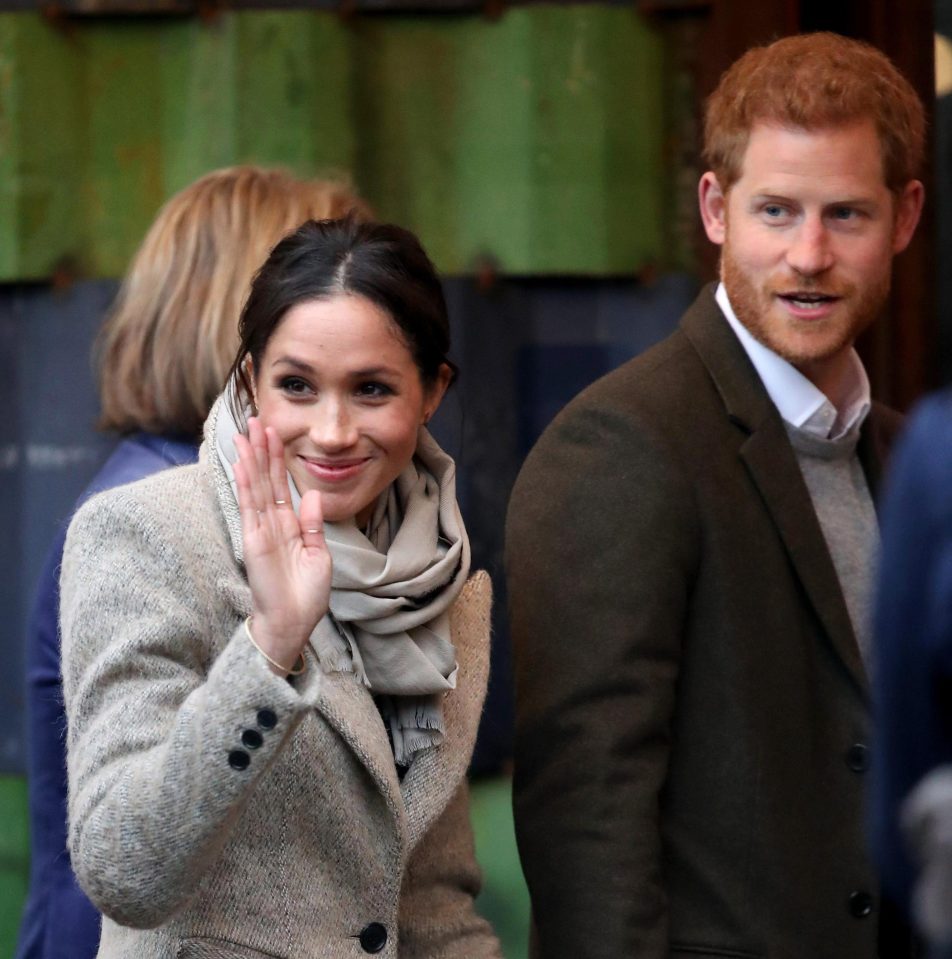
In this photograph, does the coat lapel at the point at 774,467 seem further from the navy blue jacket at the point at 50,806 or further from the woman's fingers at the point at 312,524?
the navy blue jacket at the point at 50,806

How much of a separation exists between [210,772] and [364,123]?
239 cm

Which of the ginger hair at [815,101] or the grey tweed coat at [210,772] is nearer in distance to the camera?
the grey tweed coat at [210,772]

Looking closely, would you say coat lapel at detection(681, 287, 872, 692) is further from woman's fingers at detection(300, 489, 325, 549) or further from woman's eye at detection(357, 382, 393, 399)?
woman's fingers at detection(300, 489, 325, 549)

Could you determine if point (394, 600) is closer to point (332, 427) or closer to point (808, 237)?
point (332, 427)

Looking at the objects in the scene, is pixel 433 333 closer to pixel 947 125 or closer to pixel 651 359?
pixel 651 359

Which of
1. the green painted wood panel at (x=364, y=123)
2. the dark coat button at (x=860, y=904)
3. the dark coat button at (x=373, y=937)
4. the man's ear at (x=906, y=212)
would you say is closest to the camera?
the dark coat button at (x=373, y=937)

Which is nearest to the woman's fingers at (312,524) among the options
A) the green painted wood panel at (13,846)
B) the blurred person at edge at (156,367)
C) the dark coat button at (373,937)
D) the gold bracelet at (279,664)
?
the gold bracelet at (279,664)

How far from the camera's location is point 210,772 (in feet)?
7.69

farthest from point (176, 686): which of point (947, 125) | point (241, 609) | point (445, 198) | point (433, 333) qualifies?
point (947, 125)

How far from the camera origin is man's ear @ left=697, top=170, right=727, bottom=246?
124 inches

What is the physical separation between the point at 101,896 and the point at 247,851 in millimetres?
250

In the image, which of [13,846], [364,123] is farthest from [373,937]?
[364,123]

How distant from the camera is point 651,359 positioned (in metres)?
3.11

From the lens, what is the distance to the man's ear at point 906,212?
3.15 meters
